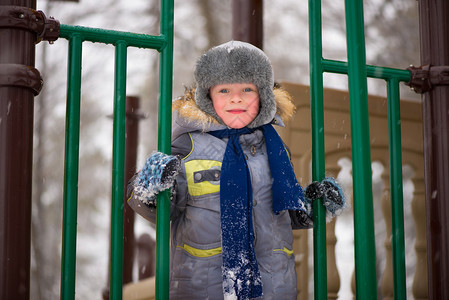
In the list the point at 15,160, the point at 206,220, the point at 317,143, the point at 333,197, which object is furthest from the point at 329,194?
the point at 15,160

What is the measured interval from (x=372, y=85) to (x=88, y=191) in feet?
18.4

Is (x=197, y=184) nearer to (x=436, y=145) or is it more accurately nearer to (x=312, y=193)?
(x=312, y=193)

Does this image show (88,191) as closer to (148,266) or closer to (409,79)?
(148,266)

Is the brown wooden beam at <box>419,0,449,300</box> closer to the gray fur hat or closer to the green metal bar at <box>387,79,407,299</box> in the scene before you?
the green metal bar at <box>387,79,407,299</box>

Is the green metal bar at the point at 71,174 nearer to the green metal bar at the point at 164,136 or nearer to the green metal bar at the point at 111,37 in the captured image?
the green metal bar at the point at 111,37

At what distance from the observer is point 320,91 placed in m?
1.57

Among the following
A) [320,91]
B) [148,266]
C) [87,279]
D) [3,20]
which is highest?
[3,20]

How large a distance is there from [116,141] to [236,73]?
500mm

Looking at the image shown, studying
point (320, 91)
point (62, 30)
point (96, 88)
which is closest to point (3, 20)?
point (62, 30)

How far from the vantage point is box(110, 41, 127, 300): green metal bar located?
4.28 ft

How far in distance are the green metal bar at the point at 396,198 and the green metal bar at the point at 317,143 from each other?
305mm

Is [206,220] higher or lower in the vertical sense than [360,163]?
lower

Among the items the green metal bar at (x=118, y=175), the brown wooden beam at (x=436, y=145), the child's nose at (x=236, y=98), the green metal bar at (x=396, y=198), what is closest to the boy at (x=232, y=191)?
the child's nose at (x=236, y=98)

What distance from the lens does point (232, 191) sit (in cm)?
154
